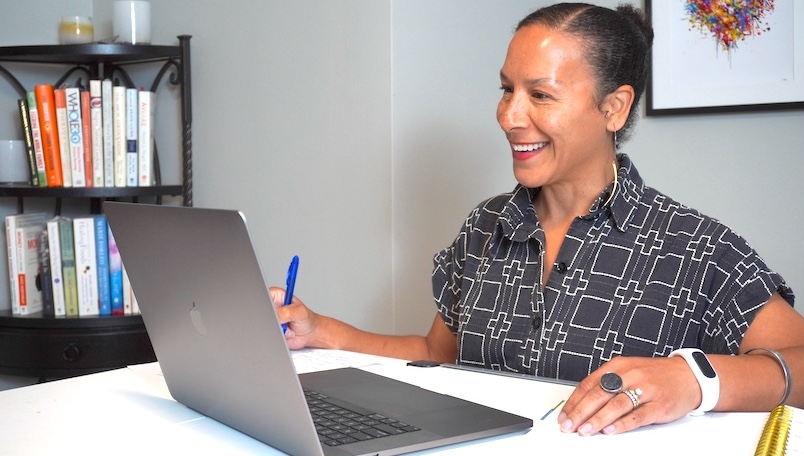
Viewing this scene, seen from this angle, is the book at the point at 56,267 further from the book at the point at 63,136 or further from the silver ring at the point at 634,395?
the silver ring at the point at 634,395

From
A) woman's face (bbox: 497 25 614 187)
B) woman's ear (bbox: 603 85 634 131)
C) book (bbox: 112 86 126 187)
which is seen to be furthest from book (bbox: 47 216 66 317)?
woman's ear (bbox: 603 85 634 131)

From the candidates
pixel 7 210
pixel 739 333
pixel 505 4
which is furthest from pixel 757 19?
pixel 7 210

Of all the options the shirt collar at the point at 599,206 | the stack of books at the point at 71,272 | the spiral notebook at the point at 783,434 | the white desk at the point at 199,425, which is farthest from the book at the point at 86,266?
the spiral notebook at the point at 783,434

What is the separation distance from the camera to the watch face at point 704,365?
1.13 meters

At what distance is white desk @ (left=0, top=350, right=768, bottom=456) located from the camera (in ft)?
3.30

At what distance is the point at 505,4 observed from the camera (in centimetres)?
235

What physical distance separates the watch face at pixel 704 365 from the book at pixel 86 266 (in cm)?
190

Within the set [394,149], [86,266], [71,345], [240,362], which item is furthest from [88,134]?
[240,362]

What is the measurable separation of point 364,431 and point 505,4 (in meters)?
1.57

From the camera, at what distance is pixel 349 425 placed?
3.38ft

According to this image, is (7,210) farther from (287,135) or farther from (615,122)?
(615,122)

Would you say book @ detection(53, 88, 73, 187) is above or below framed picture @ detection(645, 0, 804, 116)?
below

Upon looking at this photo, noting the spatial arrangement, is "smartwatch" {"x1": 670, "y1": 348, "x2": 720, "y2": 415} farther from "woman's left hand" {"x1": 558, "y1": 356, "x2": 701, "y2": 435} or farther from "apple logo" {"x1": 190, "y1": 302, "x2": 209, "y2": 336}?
"apple logo" {"x1": 190, "y1": 302, "x2": 209, "y2": 336}

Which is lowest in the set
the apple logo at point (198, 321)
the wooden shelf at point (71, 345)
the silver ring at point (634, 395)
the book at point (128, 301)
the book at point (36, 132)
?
the wooden shelf at point (71, 345)
